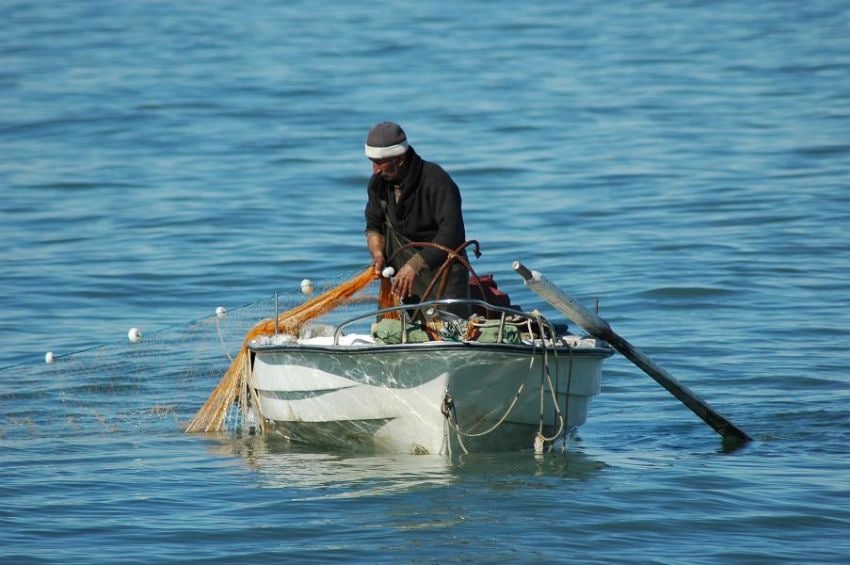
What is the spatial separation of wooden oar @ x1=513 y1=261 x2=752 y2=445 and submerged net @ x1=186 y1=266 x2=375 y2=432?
1227mm

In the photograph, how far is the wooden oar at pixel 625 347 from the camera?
895cm

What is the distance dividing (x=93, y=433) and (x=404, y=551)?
157 inches

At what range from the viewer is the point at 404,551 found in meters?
7.55

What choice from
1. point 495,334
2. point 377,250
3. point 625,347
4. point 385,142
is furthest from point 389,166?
point 625,347

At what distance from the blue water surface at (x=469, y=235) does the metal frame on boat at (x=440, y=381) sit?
0.21 m

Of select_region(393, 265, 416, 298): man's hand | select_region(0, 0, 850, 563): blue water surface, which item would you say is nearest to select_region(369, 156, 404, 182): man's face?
select_region(393, 265, 416, 298): man's hand

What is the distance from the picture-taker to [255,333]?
10.1 metres

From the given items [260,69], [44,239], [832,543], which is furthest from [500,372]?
[260,69]

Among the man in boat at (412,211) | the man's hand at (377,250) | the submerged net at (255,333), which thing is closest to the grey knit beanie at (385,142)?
the man in boat at (412,211)

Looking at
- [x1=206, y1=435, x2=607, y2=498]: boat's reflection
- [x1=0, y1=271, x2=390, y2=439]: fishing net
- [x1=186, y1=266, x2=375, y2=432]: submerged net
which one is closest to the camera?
[x1=206, y1=435, x2=607, y2=498]: boat's reflection

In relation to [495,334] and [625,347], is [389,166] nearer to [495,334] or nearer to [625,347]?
[495,334]

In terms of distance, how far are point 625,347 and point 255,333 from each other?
2.41 meters

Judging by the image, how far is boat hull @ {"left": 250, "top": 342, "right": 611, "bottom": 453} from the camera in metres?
8.57

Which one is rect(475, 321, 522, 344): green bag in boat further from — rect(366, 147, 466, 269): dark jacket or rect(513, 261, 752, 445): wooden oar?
rect(366, 147, 466, 269): dark jacket
